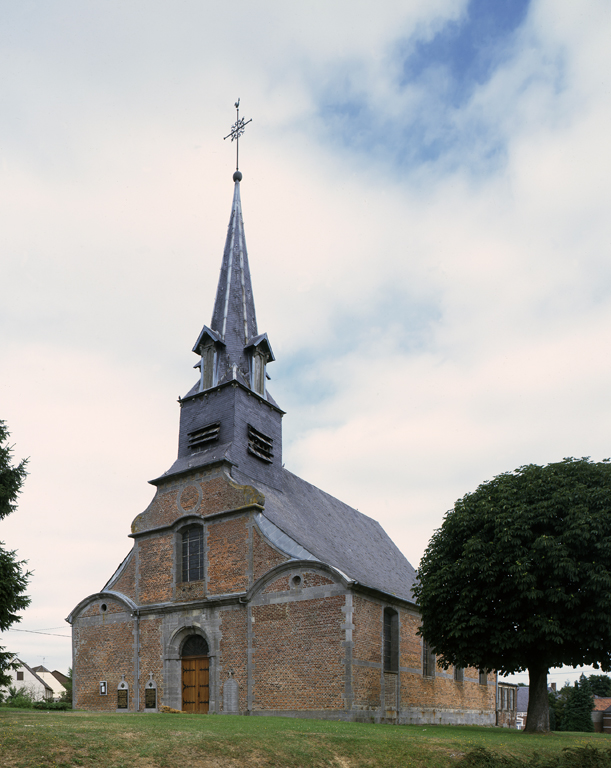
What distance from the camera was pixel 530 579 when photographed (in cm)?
2048

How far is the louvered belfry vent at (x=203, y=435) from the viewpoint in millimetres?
28594

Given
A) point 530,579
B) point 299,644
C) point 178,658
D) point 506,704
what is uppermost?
point 530,579

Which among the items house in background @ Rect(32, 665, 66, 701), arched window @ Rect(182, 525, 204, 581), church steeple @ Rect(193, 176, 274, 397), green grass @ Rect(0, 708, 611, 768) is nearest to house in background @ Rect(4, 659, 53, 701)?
house in background @ Rect(32, 665, 66, 701)

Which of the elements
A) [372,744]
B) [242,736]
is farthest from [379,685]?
[242,736]

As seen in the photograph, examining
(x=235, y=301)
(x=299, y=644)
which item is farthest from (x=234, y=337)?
(x=299, y=644)

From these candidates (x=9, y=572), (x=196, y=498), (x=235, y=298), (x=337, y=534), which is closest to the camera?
(x=9, y=572)

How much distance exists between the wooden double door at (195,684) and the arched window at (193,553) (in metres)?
3.07

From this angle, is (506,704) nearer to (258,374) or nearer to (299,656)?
(299,656)

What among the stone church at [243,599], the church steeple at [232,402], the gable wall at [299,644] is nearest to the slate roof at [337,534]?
the stone church at [243,599]

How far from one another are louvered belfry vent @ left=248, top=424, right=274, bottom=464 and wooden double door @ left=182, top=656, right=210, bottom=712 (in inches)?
338

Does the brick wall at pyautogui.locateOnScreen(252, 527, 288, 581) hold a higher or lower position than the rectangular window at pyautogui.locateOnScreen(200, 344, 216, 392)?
lower

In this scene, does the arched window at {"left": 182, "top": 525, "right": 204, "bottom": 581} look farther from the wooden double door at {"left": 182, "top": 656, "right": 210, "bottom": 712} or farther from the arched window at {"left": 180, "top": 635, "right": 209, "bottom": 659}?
the wooden double door at {"left": 182, "top": 656, "right": 210, "bottom": 712}

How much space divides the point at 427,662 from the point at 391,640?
4743 millimetres

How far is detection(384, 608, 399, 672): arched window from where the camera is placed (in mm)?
25536
